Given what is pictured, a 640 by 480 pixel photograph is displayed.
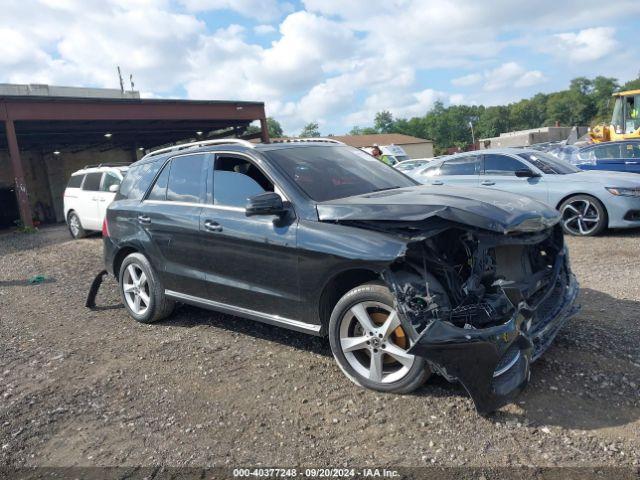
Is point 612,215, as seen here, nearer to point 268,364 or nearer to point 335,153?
point 335,153

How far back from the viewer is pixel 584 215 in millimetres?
8414

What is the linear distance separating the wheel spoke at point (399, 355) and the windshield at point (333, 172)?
4.04ft

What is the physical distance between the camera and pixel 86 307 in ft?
20.7

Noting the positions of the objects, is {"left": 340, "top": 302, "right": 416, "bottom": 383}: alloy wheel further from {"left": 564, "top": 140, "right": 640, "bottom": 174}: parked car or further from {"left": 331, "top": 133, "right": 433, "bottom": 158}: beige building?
{"left": 331, "top": 133, "right": 433, "bottom": 158}: beige building

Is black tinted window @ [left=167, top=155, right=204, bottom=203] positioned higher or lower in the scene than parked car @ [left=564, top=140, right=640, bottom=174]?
higher

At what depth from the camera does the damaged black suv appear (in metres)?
3.14

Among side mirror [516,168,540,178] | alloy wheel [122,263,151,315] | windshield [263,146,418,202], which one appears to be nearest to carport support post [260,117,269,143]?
side mirror [516,168,540,178]

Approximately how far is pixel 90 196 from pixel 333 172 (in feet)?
31.7

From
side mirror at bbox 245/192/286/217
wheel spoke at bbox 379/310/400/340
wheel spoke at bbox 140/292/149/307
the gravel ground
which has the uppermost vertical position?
side mirror at bbox 245/192/286/217

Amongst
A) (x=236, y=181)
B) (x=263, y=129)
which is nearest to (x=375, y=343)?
(x=236, y=181)

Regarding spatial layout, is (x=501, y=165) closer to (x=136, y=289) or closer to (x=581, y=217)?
(x=581, y=217)

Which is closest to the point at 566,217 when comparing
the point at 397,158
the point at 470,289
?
the point at 470,289

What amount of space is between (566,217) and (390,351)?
6384 millimetres

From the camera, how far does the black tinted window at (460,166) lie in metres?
9.41
